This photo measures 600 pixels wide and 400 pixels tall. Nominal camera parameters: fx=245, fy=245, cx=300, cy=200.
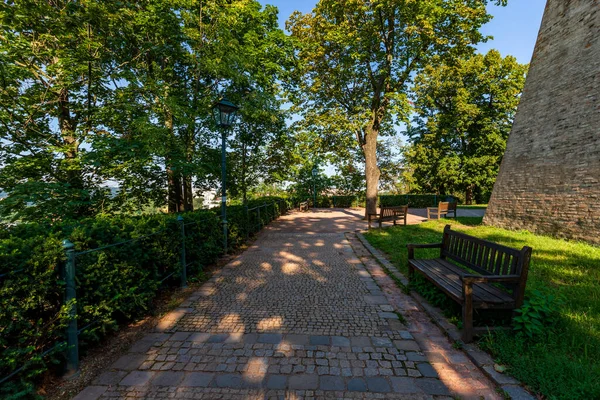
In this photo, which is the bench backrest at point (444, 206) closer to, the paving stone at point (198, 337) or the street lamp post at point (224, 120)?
the street lamp post at point (224, 120)

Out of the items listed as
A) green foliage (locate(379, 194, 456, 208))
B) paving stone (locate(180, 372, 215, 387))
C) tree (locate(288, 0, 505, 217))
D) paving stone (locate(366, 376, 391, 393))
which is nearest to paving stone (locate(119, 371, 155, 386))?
paving stone (locate(180, 372, 215, 387))

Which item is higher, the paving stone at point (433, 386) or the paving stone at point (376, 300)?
the paving stone at point (433, 386)

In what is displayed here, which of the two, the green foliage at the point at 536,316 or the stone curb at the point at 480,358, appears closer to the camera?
the stone curb at the point at 480,358

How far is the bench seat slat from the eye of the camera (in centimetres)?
260

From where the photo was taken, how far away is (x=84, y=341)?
2451 mm

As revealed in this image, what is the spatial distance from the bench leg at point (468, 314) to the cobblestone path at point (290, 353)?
223mm

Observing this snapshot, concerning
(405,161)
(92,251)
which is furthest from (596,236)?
(405,161)

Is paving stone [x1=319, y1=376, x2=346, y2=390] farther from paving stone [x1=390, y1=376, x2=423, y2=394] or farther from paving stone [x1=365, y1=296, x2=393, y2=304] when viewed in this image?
paving stone [x1=365, y1=296, x2=393, y2=304]

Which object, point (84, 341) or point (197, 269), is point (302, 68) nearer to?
point (197, 269)

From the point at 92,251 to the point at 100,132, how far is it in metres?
5.90

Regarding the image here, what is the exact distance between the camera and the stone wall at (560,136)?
6.56 metres

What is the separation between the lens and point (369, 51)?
11.9 meters

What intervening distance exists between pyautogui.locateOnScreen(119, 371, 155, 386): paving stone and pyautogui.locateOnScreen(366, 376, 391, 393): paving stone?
1.95 meters

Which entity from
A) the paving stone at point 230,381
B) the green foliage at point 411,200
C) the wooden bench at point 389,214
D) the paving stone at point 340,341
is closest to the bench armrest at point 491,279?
the paving stone at point 340,341
